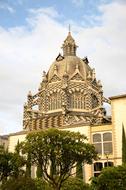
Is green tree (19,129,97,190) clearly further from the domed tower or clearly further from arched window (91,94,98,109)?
arched window (91,94,98,109)

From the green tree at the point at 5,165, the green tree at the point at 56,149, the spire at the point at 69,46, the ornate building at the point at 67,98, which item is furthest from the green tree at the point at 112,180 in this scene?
the spire at the point at 69,46

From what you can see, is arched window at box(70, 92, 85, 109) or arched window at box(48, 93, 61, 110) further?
arched window at box(48, 93, 61, 110)

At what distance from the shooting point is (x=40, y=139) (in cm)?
4912

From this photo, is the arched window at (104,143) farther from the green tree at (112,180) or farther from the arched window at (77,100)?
the arched window at (77,100)

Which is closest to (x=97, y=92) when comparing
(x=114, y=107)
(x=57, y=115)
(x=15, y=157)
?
(x=57, y=115)

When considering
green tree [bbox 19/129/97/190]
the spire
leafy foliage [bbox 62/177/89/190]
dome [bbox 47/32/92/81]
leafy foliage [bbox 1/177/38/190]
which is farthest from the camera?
the spire

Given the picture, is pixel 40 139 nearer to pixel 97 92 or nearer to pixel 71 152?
pixel 71 152

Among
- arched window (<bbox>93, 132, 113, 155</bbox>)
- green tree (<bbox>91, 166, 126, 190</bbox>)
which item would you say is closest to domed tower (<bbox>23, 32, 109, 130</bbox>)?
arched window (<bbox>93, 132, 113, 155</bbox>)

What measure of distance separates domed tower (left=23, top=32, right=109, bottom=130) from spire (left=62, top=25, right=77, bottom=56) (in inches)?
265

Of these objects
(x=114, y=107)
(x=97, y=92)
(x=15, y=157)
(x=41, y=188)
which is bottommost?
(x=41, y=188)

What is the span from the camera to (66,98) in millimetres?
117000

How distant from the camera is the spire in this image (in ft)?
455

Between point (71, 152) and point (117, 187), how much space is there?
8.58m

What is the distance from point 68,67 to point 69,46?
47.9ft
